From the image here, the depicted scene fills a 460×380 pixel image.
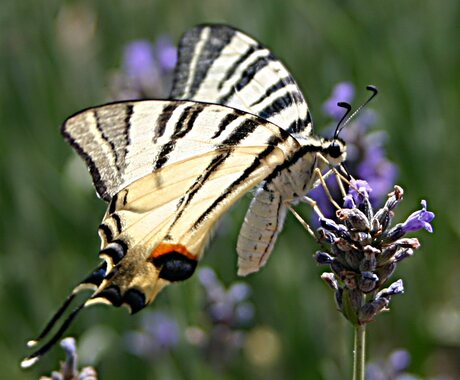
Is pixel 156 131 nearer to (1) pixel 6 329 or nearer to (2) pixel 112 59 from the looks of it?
(1) pixel 6 329

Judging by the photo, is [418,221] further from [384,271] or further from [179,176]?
[179,176]

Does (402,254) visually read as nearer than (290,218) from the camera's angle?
Yes

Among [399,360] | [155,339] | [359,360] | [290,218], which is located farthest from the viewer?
[290,218]

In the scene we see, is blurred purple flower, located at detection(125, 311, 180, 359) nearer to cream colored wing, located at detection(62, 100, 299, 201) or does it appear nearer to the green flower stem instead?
cream colored wing, located at detection(62, 100, 299, 201)

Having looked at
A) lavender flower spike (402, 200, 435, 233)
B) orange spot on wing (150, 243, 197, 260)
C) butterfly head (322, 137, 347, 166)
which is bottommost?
orange spot on wing (150, 243, 197, 260)

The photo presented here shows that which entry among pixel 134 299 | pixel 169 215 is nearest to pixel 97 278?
pixel 134 299

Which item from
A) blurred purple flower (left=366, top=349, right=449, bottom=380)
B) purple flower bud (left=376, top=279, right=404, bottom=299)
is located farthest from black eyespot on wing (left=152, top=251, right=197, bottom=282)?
blurred purple flower (left=366, top=349, right=449, bottom=380)

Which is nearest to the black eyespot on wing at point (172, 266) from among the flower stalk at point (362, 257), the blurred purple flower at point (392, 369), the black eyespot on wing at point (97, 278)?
the black eyespot on wing at point (97, 278)

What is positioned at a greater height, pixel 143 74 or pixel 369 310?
pixel 143 74
